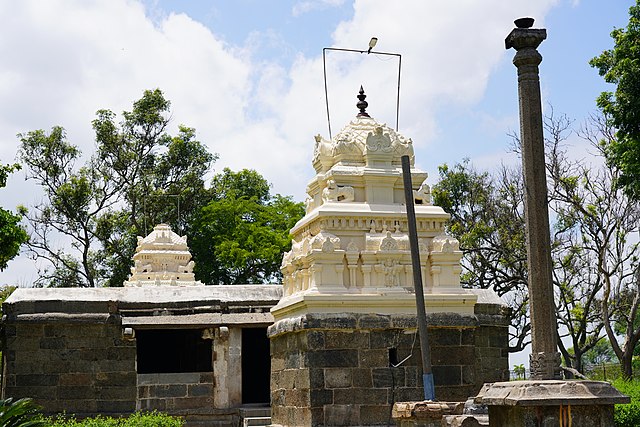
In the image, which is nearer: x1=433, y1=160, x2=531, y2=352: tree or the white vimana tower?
the white vimana tower

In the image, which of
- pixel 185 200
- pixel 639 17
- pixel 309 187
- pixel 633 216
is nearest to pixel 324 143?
A: pixel 309 187

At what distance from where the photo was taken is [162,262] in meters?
19.0

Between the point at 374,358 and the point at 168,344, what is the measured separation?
673 cm

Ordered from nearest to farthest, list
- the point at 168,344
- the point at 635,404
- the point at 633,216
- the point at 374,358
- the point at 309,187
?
the point at 374,358
the point at 635,404
the point at 309,187
the point at 168,344
the point at 633,216

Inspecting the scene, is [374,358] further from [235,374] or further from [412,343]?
[235,374]

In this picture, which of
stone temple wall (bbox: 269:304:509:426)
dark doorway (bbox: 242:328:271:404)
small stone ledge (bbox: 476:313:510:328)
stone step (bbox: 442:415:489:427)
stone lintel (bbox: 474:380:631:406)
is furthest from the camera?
dark doorway (bbox: 242:328:271:404)

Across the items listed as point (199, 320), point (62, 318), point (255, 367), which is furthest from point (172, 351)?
point (62, 318)

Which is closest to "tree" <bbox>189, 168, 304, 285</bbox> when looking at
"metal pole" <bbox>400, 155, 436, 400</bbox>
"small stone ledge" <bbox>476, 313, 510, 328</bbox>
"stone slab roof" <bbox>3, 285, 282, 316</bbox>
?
"stone slab roof" <bbox>3, 285, 282, 316</bbox>

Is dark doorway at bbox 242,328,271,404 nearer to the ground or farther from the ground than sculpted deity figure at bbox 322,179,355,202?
nearer to the ground

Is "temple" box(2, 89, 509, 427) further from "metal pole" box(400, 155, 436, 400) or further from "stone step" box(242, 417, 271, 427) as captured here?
"metal pole" box(400, 155, 436, 400)

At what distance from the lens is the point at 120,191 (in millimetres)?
31094

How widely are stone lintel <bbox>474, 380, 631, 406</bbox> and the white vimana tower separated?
525cm

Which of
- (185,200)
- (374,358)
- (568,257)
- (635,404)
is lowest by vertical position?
(635,404)

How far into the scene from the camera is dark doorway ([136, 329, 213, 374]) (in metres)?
15.3
